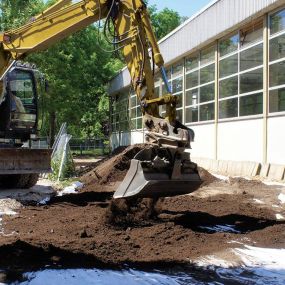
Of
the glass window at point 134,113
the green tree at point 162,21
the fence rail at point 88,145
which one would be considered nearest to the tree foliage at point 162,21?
the green tree at point 162,21

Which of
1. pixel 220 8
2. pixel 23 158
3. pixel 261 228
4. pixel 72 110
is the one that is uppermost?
pixel 220 8

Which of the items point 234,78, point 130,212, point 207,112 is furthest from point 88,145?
point 130,212

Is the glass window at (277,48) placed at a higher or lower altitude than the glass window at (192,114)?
higher

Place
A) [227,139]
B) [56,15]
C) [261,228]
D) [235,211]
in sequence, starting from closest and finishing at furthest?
[261,228]
[235,211]
[56,15]
[227,139]

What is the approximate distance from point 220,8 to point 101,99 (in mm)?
29217

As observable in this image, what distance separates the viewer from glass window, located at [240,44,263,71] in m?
14.8

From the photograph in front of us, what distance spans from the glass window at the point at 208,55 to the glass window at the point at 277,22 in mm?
4295

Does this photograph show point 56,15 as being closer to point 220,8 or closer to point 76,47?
point 220,8

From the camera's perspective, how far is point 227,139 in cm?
1683

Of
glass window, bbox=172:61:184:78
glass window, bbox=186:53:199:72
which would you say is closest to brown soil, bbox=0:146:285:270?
glass window, bbox=186:53:199:72

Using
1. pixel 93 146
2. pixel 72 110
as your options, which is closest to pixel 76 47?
pixel 72 110

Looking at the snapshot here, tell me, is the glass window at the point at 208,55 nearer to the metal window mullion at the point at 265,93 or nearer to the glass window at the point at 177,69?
the glass window at the point at 177,69

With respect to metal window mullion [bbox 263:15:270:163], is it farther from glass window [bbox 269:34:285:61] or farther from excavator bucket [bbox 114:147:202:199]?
excavator bucket [bbox 114:147:202:199]

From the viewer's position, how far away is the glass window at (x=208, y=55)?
731 inches
